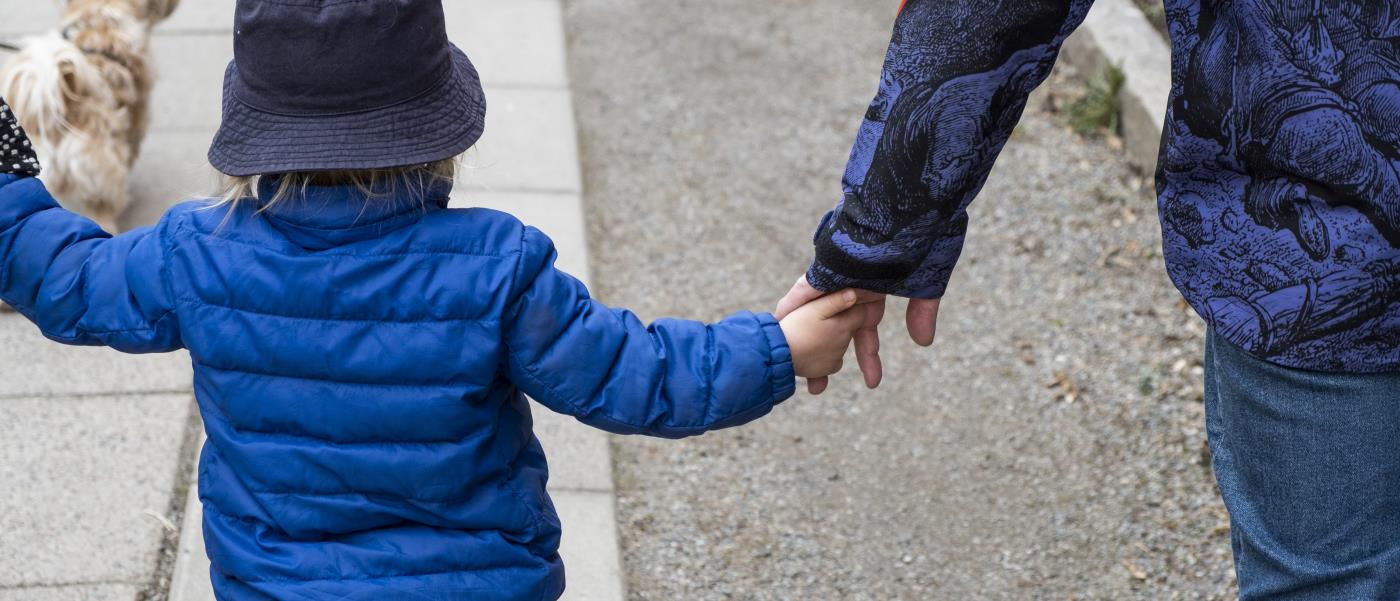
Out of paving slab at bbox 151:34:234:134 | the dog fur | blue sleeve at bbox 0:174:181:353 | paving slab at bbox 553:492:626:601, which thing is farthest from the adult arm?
paving slab at bbox 151:34:234:134

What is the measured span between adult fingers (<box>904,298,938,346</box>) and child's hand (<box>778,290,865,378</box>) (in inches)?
7.2

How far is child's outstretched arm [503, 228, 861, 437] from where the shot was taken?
179 cm

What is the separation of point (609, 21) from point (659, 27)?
9.2 inches

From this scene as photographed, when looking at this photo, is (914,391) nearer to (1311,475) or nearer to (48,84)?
(1311,475)

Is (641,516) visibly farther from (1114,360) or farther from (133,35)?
(133,35)

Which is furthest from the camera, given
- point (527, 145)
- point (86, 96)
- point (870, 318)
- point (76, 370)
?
point (527, 145)

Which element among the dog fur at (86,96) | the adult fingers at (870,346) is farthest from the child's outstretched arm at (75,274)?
the dog fur at (86,96)

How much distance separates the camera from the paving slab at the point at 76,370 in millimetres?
3527

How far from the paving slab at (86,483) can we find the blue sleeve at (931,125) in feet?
5.93

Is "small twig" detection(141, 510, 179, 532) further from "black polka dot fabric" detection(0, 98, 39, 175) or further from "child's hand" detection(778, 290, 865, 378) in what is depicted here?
"child's hand" detection(778, 290, 865, 378)

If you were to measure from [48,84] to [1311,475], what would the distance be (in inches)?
138

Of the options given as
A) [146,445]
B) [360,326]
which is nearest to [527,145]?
[146,445]

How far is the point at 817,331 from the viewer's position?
2.08 meters

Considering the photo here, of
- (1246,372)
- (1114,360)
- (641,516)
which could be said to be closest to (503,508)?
(1246,372)
